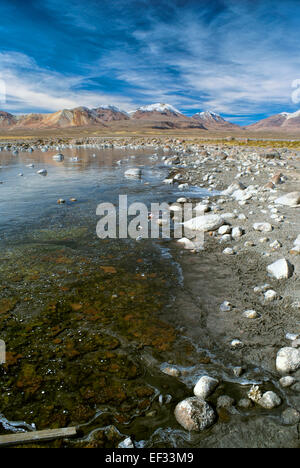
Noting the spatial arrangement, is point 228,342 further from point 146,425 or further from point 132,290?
point 132,290

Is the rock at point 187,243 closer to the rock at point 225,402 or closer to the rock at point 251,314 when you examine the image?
the rock at point 251,314

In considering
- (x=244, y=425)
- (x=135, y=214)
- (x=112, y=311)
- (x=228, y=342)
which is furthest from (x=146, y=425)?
(x=135, y=214)

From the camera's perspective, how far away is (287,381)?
3.56 m

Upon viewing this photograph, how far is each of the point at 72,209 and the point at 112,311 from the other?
320 inches

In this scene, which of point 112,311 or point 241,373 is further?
point 112,311

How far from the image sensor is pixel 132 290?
19.9 ft

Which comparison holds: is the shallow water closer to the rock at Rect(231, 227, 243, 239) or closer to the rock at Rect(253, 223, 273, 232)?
the rock at Rect(231, 227, 243, 239)

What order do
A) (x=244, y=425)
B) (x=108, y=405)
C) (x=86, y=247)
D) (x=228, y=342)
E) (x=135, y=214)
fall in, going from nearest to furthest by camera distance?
(x=244, y=425)
(x=108, y=405)
(x=228, y=342)
(x=86, y=247)
(x=135, y=214)

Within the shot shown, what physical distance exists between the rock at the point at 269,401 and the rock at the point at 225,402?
0.36 metres

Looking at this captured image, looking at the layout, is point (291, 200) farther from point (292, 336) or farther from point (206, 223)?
point (292, 336)

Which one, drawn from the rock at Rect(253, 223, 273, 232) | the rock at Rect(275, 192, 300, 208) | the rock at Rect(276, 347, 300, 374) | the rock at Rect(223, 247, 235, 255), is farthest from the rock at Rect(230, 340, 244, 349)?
the rock at Rect(275, 192, 300, 208)

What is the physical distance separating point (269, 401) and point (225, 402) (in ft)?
1.78

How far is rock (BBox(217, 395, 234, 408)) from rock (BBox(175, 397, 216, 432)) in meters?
0.19

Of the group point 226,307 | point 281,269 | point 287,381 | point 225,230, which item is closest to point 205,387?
point 287,381
